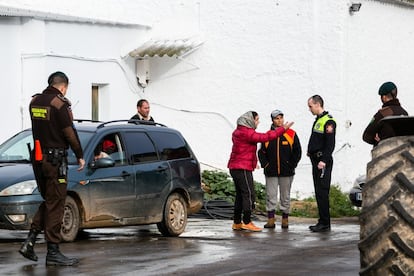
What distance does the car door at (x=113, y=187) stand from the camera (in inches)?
575

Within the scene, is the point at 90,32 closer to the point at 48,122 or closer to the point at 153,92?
the point at 153,92

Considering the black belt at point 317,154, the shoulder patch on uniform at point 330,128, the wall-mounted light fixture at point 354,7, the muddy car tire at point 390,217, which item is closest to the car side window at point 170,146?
the black belt at point 317,154

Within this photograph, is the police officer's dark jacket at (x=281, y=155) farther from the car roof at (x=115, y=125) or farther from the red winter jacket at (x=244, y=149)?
the car roof at (x=115, y=125)

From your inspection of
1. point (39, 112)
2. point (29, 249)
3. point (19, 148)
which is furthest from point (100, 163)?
point (29, 249)

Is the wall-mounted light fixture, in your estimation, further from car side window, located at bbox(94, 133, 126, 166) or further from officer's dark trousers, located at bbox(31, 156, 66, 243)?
officer's dark trousers, located at bbox(31, 156, 66, 243)

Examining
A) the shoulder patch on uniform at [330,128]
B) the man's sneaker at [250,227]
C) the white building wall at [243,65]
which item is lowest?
the man's sneaker at [250,227]

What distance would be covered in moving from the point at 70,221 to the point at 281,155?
4649 mm

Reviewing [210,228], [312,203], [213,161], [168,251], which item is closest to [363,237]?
[168,251]

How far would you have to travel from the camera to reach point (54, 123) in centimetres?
1188

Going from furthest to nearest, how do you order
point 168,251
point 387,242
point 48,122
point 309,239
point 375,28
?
point 375,28 → point 309,239 → point 168,251 → point 48,122 → point 387,242

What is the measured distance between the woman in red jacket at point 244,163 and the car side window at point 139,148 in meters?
1.65

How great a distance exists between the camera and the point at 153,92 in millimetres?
23922

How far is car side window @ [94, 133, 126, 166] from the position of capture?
15.1 m

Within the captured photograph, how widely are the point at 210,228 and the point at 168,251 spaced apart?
429 centimetres
